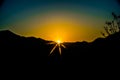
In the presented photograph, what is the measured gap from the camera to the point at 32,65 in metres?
44.3

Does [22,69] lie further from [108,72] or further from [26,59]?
[108,72]

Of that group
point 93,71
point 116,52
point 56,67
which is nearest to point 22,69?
point 56,67

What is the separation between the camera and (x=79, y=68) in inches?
1555

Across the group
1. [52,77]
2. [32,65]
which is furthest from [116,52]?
[32,65]

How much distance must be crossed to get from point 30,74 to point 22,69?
415cm

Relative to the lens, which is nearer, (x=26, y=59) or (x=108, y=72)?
(x=108, y=72)

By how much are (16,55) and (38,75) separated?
1891 centimetres

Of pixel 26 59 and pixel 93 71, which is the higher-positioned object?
pixel 26 59

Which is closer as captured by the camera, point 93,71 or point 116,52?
point 93,71

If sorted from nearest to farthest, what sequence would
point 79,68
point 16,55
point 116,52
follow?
point 79,68, point 116,52, point 16,55

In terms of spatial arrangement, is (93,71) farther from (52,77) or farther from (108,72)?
(52,77)

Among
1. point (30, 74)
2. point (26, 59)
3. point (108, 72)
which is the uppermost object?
point (26, 59)

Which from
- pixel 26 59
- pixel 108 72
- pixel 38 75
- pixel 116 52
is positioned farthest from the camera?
pixel 26 59

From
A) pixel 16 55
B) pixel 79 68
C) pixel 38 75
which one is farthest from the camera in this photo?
pixel 16 55
